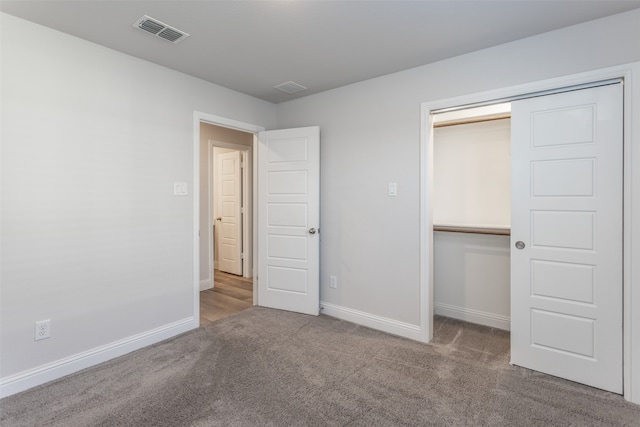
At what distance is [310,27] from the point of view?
86.0 inches

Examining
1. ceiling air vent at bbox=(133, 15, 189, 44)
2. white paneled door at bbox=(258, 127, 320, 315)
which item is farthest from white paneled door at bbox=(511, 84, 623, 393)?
ceiling air vent at bbox=(133, 15, 189, 44)

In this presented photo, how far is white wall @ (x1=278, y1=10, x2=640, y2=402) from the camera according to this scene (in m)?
2.22

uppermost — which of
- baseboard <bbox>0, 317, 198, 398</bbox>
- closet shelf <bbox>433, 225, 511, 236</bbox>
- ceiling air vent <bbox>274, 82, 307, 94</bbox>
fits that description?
ceiling air vent <bbox>274, 82, 307, 94</bbox>

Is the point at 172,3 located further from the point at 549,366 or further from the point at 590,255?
the point at 549,366

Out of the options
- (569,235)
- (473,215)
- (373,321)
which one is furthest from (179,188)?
(569,235)

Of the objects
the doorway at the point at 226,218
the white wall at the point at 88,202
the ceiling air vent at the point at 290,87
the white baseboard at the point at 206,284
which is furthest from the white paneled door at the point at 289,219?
the white baseboard at the point at 206,284

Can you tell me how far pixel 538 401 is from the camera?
1.98 m

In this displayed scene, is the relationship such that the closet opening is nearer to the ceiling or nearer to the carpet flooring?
the carpet flooring

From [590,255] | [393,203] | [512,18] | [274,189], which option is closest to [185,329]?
[274,189]

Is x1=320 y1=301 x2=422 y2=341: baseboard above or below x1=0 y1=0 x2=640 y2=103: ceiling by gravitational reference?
below

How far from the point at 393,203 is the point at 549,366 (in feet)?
5.57

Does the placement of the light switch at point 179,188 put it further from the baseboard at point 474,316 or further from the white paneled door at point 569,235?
the baseboard at point 474,316

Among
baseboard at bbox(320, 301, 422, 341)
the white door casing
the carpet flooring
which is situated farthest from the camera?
the white door casing

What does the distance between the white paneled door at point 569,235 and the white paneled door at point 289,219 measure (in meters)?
1.87
